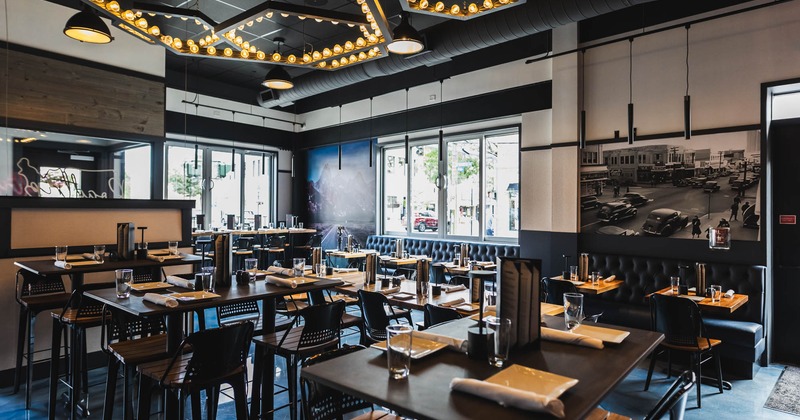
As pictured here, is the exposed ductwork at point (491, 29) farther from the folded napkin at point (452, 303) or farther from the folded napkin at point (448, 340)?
the folded napkin at point (448, 340)

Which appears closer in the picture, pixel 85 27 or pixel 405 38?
pixel 85 27

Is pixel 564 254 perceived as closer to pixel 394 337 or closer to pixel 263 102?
pixel 394 337

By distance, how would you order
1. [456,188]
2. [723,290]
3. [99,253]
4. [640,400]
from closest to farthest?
[640,400] < [99,253] < [723,290] < [456,188]

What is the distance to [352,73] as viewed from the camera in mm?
7734

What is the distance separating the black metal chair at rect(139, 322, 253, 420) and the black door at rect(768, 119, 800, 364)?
5.63 m

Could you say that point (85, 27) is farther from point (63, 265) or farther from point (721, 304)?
point (721, 304)

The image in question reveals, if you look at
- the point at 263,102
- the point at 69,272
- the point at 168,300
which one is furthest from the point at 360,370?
the point at 263,102

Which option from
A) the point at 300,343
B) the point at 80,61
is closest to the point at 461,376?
the point at 300,343

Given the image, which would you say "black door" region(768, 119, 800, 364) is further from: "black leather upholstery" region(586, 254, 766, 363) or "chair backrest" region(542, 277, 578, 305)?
"chair backrest" region(542, 277, 578, 305)

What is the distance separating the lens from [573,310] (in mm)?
2066

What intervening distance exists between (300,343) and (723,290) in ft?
15.3

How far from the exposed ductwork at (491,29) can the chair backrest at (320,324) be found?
3.93 meters

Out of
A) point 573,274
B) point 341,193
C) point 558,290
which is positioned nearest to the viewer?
point 558,290

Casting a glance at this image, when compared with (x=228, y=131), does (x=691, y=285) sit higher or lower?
lower
